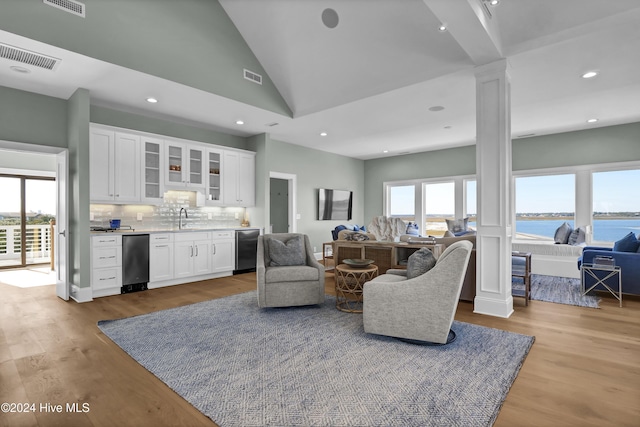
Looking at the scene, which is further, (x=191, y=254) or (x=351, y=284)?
(x=191, y=254)

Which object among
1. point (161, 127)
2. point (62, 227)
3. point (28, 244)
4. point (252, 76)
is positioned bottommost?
point (28, 244)

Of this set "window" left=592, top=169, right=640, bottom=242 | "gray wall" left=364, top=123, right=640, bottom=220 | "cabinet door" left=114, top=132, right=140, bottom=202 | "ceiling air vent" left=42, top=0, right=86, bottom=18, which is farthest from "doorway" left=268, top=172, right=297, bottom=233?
"window" left=592, top=169, right=640, bottom=242

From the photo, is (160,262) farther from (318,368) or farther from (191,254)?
(318,368)

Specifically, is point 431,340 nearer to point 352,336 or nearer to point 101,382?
→ point 352,336

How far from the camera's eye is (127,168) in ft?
16.8

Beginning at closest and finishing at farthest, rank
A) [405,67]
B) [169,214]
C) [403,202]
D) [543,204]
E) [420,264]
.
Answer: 1. [420,264]
2. [405,67]
3. [169,214]
4. [543,204]
5. [403,202]

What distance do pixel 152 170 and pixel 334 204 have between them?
15.0ft

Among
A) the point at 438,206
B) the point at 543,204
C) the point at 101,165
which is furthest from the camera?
the point at 438,206

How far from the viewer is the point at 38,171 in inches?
286

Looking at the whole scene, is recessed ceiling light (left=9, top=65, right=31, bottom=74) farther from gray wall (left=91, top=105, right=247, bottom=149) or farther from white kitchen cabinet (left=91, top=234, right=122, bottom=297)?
white kitchen cabinet (left=91, top=234, right=122, bottom=297)

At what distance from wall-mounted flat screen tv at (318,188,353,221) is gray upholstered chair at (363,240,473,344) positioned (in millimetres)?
5421

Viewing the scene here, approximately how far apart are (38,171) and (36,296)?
12.9 ft

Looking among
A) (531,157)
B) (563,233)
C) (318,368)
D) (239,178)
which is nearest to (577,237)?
(563,233)

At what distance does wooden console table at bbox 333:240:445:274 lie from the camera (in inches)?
181
